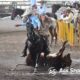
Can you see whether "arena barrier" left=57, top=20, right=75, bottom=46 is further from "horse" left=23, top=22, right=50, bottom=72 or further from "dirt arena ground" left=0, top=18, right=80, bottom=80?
"horse" left=23, top=22, right=50, bottom=72

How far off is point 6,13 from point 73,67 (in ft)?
48.4

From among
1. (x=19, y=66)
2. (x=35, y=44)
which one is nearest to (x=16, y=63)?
(x=19, y=66)

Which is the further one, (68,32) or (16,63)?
(68,32)

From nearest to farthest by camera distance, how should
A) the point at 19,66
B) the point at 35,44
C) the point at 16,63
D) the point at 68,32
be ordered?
the point at 35,44
the point at 19,66
the point at 16,63
the point at 68,32

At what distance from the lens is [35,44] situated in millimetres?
10797

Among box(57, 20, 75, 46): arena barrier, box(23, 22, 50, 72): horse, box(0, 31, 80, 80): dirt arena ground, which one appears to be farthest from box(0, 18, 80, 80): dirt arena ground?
box(57, 20, 75, 46): arena barrier

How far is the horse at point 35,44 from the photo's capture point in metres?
10.7

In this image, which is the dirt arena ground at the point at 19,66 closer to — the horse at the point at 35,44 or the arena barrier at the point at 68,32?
the horse at the point at 35,44

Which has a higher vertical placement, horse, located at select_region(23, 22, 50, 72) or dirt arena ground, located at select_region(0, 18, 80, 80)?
horse, located at select_region(23, 22, 50, 72)

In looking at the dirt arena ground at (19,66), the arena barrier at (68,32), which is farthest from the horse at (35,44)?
the arena barrier at (68,32)

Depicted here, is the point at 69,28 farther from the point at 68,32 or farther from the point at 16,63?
the point at 16,63

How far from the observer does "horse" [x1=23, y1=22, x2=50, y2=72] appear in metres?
10.7

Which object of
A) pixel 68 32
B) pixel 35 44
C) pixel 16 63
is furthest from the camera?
pixel 68 32

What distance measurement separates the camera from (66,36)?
1655 cm
